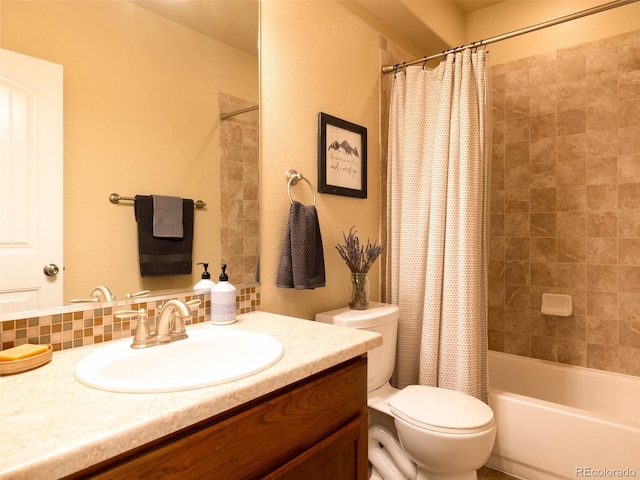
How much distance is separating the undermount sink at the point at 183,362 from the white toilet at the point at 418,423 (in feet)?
2.02

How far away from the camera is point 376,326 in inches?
66.3

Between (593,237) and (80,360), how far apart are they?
8.58ft

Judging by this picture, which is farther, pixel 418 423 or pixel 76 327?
pixel 418 423

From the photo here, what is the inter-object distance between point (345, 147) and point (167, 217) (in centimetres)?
104

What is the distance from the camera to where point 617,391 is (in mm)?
2154

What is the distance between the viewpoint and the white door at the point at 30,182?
910 millimetres

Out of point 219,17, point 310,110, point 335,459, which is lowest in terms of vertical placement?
point 335,459

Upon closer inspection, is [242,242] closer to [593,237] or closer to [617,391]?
[593,237]

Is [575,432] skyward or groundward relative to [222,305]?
groundward

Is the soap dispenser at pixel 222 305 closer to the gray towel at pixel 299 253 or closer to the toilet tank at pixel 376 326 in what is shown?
the gray towel at pixel 299 253

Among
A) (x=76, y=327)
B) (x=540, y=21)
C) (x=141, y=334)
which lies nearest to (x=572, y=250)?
(x=540, y=21)

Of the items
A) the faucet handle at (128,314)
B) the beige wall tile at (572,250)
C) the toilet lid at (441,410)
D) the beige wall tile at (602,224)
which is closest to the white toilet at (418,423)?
the toilet lid at (441,410)

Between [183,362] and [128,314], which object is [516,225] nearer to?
[183,362]

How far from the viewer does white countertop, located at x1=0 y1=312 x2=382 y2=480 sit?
1.74 feet
